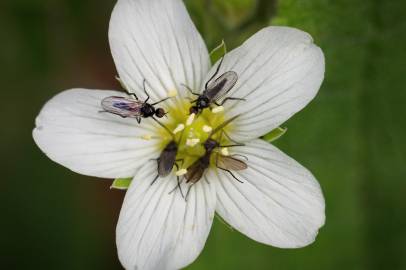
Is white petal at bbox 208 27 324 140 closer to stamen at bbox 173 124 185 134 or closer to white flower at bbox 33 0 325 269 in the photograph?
white flower at bbox 33 0 325 269

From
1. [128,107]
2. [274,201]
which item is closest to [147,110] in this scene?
[128,107]

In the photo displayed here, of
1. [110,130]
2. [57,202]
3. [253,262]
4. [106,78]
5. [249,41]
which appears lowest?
[253,262]

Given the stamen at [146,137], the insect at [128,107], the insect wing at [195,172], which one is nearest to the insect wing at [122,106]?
the insect at [128,107]

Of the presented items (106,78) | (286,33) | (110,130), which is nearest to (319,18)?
(286,33)

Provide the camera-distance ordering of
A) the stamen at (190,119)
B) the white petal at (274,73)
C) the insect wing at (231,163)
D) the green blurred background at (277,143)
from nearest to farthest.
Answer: the white petal at (274,73), the insect wing at (231,163), the stamen at (190,119), the green blurred background at (277,143)

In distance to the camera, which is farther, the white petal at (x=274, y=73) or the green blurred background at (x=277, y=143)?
the green blurred background at (x=277, y=143)

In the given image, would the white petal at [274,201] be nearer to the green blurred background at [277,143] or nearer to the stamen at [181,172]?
the stamen at [181,172]

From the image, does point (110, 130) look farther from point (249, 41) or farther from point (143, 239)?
point (249, 41)
